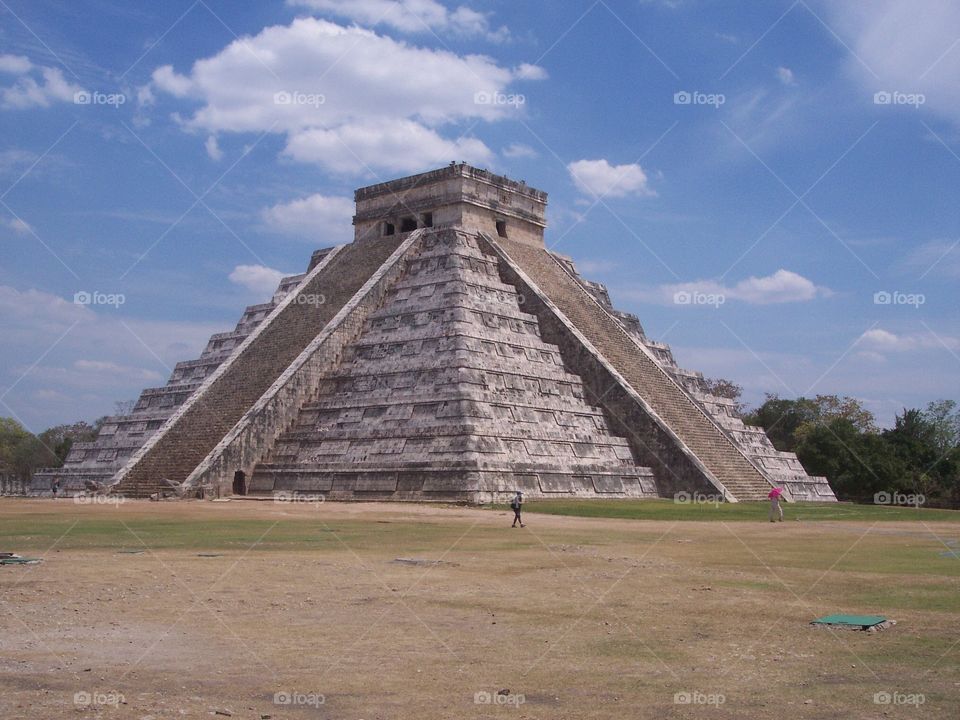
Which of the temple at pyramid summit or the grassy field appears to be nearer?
the grassy field

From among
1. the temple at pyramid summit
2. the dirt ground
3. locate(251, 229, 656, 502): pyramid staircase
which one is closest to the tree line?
the temple at pyramid summit

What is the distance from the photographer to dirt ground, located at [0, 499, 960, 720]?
675 centimetres

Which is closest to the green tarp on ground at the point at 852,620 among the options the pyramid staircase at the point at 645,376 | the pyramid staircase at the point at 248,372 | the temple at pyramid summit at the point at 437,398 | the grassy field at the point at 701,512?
the grassy field at the point at 701,512

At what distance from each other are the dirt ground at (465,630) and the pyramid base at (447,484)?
31.7 feet

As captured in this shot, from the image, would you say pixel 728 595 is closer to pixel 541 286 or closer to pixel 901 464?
pixel 541 286

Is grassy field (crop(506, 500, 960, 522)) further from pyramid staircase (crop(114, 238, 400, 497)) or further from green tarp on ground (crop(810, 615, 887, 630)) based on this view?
green tarp on ground (crop(810, 615, 887, 630))

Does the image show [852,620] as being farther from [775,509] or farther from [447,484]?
[447,484]

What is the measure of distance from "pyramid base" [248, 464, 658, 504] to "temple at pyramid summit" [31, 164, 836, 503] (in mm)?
51

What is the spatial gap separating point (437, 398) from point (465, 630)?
2045cm

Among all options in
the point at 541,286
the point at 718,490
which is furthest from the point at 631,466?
the point at 541,286

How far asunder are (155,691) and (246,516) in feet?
53.1

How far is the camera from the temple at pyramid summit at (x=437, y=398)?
95.3ft

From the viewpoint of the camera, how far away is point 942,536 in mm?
20312

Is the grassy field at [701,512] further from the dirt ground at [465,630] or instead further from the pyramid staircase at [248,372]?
the pyramid staircase at [248,372]
